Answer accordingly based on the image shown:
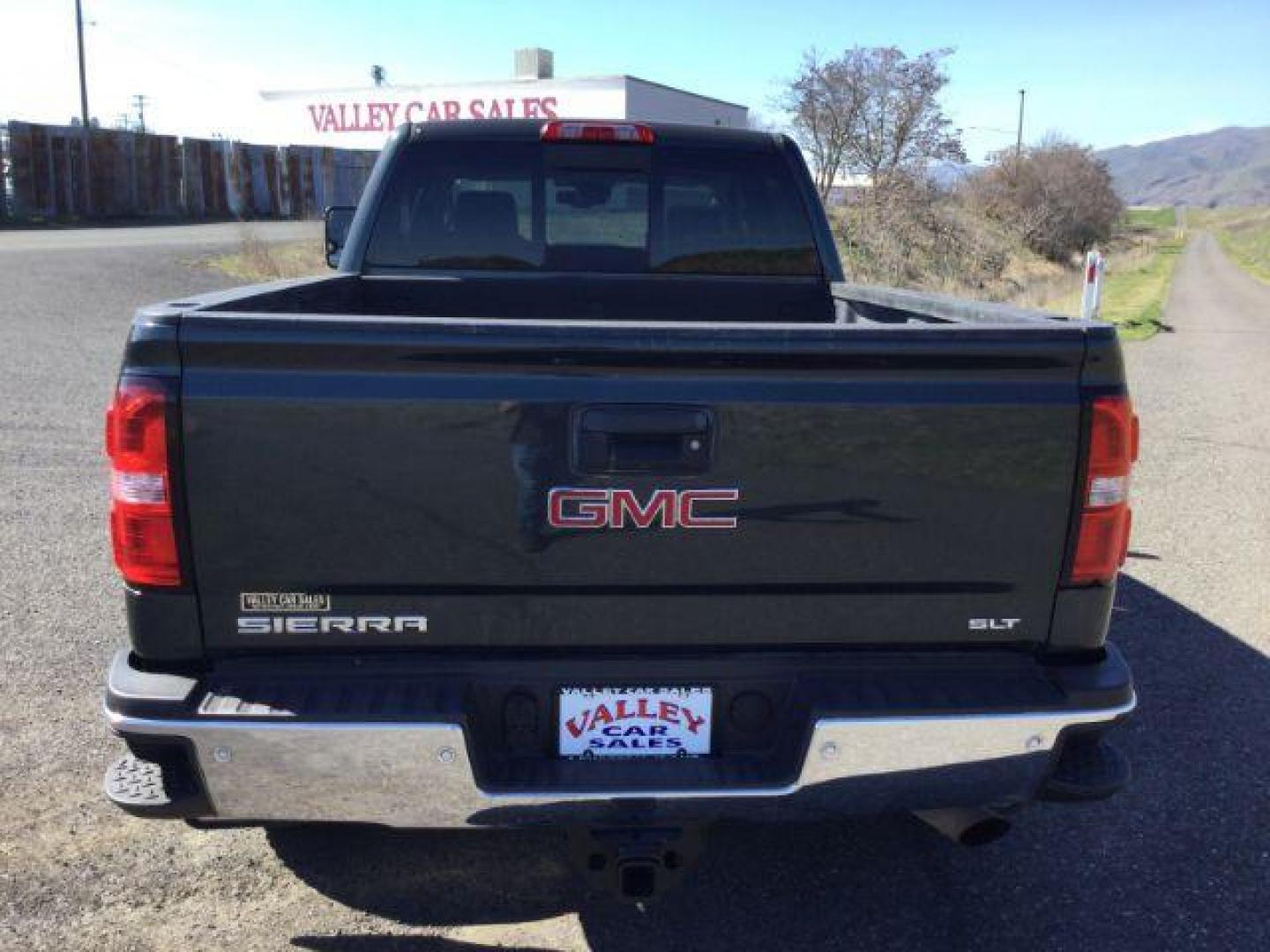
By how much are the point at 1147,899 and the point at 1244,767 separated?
108 centimetres

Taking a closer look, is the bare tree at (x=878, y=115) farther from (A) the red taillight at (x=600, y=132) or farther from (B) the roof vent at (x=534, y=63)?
(A) the red taillight at (x=600, y=132)

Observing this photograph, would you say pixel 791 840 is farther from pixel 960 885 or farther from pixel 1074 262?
pixel 1074 262

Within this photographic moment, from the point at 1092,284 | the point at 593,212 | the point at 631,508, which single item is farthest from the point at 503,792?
the point at 1092,284

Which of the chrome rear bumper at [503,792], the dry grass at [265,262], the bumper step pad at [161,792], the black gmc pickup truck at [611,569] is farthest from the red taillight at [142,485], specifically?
the dry grass at [265,262]

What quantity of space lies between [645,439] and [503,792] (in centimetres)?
83

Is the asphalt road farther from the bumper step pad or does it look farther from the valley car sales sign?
the valley car sales sign

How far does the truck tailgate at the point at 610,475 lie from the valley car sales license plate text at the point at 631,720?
13 cm

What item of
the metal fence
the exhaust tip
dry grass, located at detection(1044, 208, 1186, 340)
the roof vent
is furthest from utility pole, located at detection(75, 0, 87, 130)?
the exhaust tip

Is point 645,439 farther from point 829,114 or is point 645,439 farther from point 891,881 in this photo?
point 829,114

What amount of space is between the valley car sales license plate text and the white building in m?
27.8

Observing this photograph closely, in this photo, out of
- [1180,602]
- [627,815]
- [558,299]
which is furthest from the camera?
[1180,602]

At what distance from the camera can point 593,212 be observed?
14.6 feet

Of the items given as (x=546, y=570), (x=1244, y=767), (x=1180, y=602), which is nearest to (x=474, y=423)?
(x=546, y=570)

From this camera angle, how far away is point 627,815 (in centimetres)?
244
